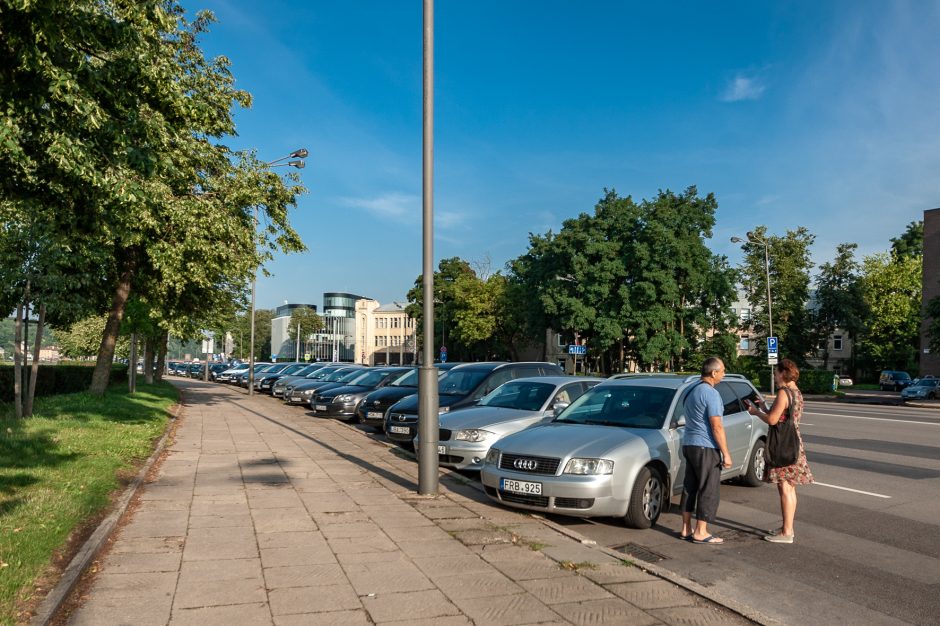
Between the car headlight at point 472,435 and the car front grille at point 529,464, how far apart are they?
243cm

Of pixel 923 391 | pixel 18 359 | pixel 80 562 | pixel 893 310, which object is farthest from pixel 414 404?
pixel 893 310

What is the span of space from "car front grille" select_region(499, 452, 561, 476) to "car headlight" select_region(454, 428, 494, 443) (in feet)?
7.99

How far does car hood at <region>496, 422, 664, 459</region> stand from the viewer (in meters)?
7.26

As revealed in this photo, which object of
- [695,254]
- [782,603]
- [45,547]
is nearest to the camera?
[782,603]

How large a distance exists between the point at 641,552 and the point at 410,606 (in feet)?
8.67

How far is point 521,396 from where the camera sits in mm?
11492

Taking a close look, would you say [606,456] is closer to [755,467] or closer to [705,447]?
[705,447]

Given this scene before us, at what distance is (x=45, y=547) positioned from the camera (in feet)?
18.3

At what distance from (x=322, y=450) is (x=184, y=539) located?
6663 millimetres

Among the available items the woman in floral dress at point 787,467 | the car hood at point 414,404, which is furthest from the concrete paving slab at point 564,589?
the car hood at point 414,404

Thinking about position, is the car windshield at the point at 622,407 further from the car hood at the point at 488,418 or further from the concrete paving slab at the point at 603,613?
the concrete paving slab at the point at 603,613

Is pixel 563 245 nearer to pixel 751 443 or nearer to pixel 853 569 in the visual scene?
pixel 751 443

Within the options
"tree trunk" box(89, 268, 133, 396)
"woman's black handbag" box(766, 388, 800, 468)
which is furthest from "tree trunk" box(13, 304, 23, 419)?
"woman's black handbag" box(766, 388, 800, 468)

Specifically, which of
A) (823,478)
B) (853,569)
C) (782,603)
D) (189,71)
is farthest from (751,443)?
(189,71)
